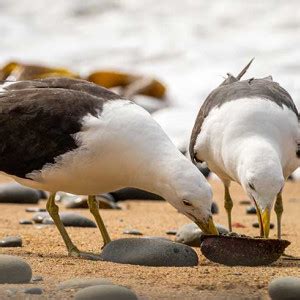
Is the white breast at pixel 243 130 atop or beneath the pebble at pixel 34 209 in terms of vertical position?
atop

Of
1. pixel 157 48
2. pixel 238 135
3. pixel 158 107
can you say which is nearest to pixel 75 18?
pixel 157 48

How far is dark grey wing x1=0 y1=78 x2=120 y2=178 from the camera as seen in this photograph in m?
5.68

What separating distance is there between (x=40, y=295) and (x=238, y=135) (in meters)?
2.46

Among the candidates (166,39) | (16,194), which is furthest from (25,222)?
(166,39)

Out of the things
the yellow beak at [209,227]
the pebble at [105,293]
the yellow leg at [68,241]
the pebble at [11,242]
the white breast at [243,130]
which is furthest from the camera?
the white breast at [243,130]

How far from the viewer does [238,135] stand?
634cm

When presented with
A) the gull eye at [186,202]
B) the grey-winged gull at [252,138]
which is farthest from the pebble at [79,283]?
the grey-winged gull at [252,138]

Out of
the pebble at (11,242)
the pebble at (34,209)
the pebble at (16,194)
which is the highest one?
the pebble at (11,242)

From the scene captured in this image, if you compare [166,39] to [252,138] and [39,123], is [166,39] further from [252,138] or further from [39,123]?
[39,123]

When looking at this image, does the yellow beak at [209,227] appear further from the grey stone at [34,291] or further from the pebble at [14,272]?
the grey stone at [34,291]

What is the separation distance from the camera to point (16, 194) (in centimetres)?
866

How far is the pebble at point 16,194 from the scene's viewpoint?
8.59 meters

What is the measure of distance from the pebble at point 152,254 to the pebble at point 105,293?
1.22 meters

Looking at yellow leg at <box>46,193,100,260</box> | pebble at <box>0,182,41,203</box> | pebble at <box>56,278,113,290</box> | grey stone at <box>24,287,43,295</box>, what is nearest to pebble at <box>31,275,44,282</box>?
pebble at <box>56,278,113,290</box>
